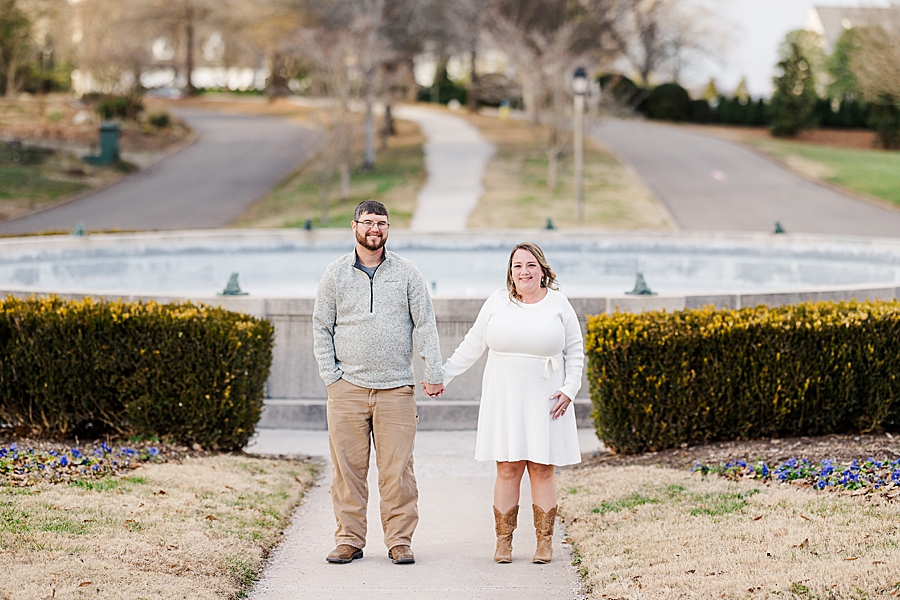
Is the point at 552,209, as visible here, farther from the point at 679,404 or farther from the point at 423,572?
the point at 423,572

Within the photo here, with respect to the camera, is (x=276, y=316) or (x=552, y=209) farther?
(x=552, y=209)

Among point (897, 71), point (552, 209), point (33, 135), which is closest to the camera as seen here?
point (552, 209)

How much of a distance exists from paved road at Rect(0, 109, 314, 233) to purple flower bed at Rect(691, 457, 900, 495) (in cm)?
2223

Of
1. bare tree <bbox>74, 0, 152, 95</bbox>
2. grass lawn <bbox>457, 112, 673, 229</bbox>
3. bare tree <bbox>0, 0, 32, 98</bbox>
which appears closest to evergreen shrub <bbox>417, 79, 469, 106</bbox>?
bare tree <bbox>74, 0, 152, 95</bbox>

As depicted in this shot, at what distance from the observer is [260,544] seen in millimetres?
Answer: 5699

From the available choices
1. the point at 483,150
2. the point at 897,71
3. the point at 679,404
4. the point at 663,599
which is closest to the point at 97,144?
the point at 483,150

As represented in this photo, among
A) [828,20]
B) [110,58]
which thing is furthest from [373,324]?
[828,20]

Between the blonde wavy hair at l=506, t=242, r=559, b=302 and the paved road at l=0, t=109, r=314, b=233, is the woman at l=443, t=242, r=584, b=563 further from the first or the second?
the paved road at l=0, t=109, r=314, b=233

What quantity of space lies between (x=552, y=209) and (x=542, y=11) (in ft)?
60.5

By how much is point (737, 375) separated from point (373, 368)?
323cm

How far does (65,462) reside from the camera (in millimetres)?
6715

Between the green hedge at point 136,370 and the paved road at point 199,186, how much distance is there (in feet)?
64.9

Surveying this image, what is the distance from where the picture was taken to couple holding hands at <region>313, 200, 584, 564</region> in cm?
536

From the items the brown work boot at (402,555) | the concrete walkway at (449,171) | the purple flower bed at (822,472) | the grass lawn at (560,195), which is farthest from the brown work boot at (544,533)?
the grass lawn at (560,195)
